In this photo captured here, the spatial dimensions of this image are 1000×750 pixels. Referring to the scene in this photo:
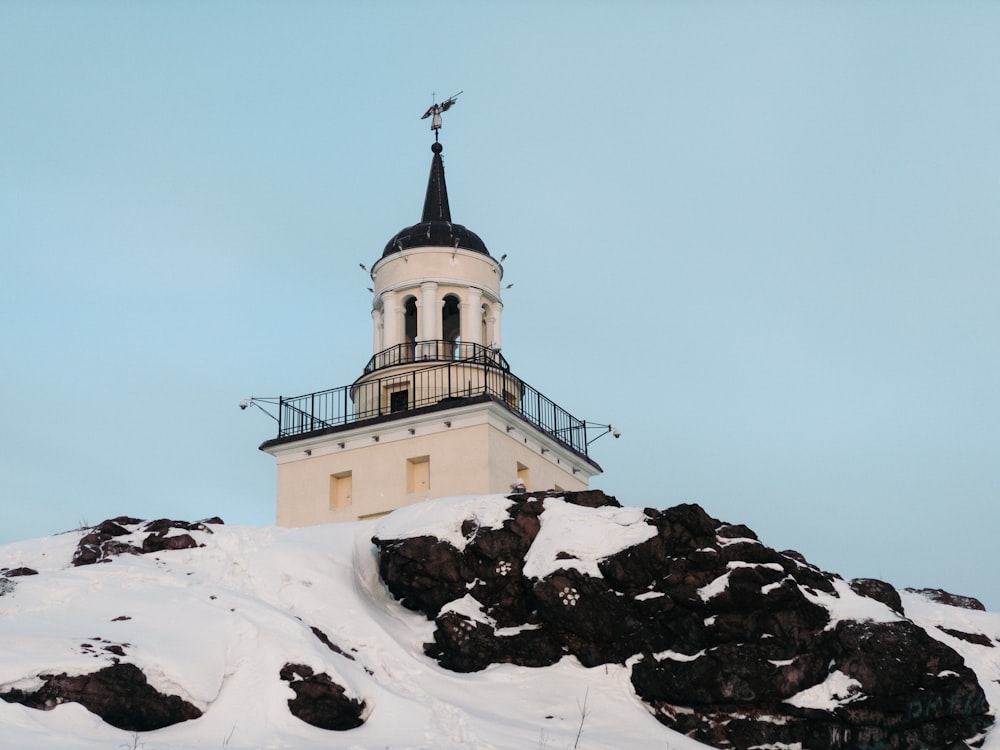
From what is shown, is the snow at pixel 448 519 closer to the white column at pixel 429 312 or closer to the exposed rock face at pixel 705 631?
the exposed rock face at pixel 705 631

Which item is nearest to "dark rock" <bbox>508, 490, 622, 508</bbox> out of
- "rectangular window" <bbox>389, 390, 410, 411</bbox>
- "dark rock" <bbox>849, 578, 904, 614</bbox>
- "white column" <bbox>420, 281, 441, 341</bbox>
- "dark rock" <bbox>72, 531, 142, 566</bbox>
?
"dark rock" <bbox>849, 578, 904, 614</bbox>

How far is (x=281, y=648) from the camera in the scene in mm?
23891

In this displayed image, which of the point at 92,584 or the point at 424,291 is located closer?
the point at 92,584

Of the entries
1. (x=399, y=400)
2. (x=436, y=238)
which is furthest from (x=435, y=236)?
(x=399, y=400)

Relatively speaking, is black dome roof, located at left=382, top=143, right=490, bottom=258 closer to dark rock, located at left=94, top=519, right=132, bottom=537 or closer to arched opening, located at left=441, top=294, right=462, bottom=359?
arched opening, located at left=441, top=294, right=462, bottom=359

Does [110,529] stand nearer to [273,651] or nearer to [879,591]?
[273,651]

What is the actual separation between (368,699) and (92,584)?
20.5 ft

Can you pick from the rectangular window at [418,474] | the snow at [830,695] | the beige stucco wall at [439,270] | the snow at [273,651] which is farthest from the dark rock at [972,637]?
the beige stucco wall at [439,270]

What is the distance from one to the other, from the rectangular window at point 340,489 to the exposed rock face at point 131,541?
25.8 feet

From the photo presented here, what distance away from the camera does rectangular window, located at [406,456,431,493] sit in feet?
125

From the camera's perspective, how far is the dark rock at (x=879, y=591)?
96.5 ft

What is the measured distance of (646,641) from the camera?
26.1 m

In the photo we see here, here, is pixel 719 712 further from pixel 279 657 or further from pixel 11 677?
pixel 11 677

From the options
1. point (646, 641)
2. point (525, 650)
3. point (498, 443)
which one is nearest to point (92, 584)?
point (525, 650)
